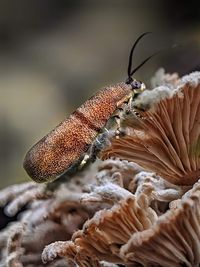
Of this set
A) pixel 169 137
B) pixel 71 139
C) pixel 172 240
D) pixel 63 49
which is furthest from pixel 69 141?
pixel 63 49

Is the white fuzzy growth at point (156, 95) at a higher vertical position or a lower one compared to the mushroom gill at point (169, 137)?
higher

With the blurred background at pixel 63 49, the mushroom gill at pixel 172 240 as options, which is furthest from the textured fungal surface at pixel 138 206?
the blurred background at pixel 63 49

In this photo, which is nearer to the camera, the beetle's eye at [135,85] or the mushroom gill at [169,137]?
the mushroom gill at [169,137]

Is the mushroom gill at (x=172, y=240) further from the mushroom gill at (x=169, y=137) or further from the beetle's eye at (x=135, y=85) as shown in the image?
the beetle's eye at (x=135, y=85)

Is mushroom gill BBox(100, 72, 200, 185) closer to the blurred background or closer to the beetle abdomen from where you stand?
the beetle abdomen

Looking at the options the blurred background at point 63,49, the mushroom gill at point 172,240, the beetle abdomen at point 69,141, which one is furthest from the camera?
the blurred background at point 63,49

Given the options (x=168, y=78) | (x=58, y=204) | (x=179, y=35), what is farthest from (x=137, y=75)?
(x=58, y=204)

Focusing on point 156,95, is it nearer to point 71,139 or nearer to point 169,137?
point 169,137

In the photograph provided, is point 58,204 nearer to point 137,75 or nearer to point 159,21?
point 137,75
